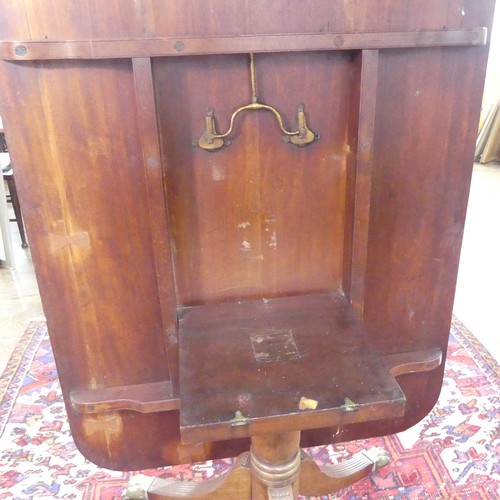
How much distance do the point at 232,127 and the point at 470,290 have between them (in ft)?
7.01

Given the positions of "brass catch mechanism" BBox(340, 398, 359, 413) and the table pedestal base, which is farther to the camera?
the table pedestal base

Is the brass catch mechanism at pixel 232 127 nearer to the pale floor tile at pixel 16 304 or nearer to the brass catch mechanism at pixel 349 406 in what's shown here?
the brass catch mechanism at pixel 349 406

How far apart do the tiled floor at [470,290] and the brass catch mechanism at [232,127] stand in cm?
155

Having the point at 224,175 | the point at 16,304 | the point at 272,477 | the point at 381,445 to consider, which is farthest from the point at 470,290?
the point at 16,304

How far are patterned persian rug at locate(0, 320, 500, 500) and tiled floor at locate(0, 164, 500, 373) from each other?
0.36m

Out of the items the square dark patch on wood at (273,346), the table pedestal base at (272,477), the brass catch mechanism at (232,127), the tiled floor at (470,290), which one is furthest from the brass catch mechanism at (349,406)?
the tiled floor at (470,290)

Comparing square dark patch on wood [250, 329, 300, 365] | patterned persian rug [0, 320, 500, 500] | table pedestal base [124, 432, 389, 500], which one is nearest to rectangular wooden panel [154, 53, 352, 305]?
square dark patch on wood [250, 329, 300, 365]

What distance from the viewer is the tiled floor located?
239 centimetres

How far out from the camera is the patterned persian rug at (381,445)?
1513mm

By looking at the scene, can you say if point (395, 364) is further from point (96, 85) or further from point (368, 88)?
point (96, 85)

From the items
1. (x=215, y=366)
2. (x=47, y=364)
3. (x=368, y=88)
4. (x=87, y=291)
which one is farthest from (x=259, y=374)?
(x=47, y=364)

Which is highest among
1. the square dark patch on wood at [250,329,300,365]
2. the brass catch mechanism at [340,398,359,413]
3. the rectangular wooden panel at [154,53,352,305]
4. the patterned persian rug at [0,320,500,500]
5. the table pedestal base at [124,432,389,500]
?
the rectangular wooden panel at [154,53,352,305]

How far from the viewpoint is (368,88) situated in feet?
3.47

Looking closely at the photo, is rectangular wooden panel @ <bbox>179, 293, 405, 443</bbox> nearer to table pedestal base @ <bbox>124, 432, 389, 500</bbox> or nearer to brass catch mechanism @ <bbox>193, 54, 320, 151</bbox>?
table pedestal base @ <bbox>124, 432, 389, 500</bbox>
